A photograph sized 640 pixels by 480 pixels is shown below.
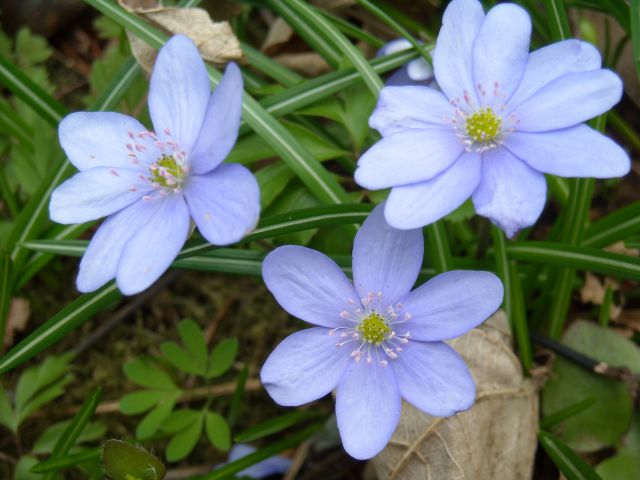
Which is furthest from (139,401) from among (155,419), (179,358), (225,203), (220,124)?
(220,124)

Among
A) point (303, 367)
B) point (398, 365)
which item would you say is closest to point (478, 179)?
point (398, 365)

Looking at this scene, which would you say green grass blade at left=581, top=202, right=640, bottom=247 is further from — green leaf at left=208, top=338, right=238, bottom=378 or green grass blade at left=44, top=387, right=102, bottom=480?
green grass blade at left=44, top=387, right=102, bottom=480

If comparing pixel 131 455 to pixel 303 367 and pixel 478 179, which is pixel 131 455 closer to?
pixel 303 367

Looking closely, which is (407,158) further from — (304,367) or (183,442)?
(183,442)

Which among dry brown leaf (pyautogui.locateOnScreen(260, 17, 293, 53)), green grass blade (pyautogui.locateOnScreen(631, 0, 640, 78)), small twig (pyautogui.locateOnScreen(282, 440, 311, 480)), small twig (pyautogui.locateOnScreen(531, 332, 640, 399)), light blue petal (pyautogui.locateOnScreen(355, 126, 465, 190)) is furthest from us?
dry brown leaf (pyautogui.locateOnScreen(260, 17, 293, 53))

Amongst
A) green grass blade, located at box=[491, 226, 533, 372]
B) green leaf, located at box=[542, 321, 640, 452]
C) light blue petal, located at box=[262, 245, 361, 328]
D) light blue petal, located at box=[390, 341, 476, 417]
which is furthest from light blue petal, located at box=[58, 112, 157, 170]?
green leaf, located at box=[542, 321, 640, 452]

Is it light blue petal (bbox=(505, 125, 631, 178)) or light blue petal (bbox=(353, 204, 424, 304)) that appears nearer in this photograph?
light blue petal (bbox=(505, 125, 631, 178))
